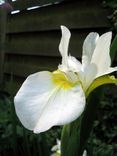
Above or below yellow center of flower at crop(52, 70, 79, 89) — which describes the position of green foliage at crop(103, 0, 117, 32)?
below

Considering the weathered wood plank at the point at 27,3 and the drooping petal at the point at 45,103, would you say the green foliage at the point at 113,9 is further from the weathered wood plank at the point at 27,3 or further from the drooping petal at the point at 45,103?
the drooping petal at the point at 45,103

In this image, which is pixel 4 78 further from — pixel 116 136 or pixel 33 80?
pixel 33 80

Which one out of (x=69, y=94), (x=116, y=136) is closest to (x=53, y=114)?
(x=69, y=94)

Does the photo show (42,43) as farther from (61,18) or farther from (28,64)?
(61,18)

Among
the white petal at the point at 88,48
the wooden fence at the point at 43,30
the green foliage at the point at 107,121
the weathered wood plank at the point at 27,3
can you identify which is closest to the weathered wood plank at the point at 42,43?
the wooden fence at the point at 43,30

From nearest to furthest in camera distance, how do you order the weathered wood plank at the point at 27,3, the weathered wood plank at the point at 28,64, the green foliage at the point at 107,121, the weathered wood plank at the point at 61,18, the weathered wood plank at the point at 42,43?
the green foliage at the point at 107,121 → the weathered wood plank at the point at 61,18 → the weathered wood plank at the point at 42,43 → the weathered wood plank at the point at 28,64 → the weathered wood plank at the point at 27,3

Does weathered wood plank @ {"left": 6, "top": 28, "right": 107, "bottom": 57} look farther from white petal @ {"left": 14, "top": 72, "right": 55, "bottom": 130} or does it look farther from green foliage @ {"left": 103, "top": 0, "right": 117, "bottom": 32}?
white petal @ {"left": 14, "top": 72, "right": 55, "bottom": 130}

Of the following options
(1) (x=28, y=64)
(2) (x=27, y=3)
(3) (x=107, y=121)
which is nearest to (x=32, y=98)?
(3) (x=107, y=121)

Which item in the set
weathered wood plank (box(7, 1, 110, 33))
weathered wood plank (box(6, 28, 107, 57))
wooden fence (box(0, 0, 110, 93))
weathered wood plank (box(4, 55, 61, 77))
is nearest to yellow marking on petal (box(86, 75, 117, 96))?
wooden fence (box(0, 0, 110, 93))
